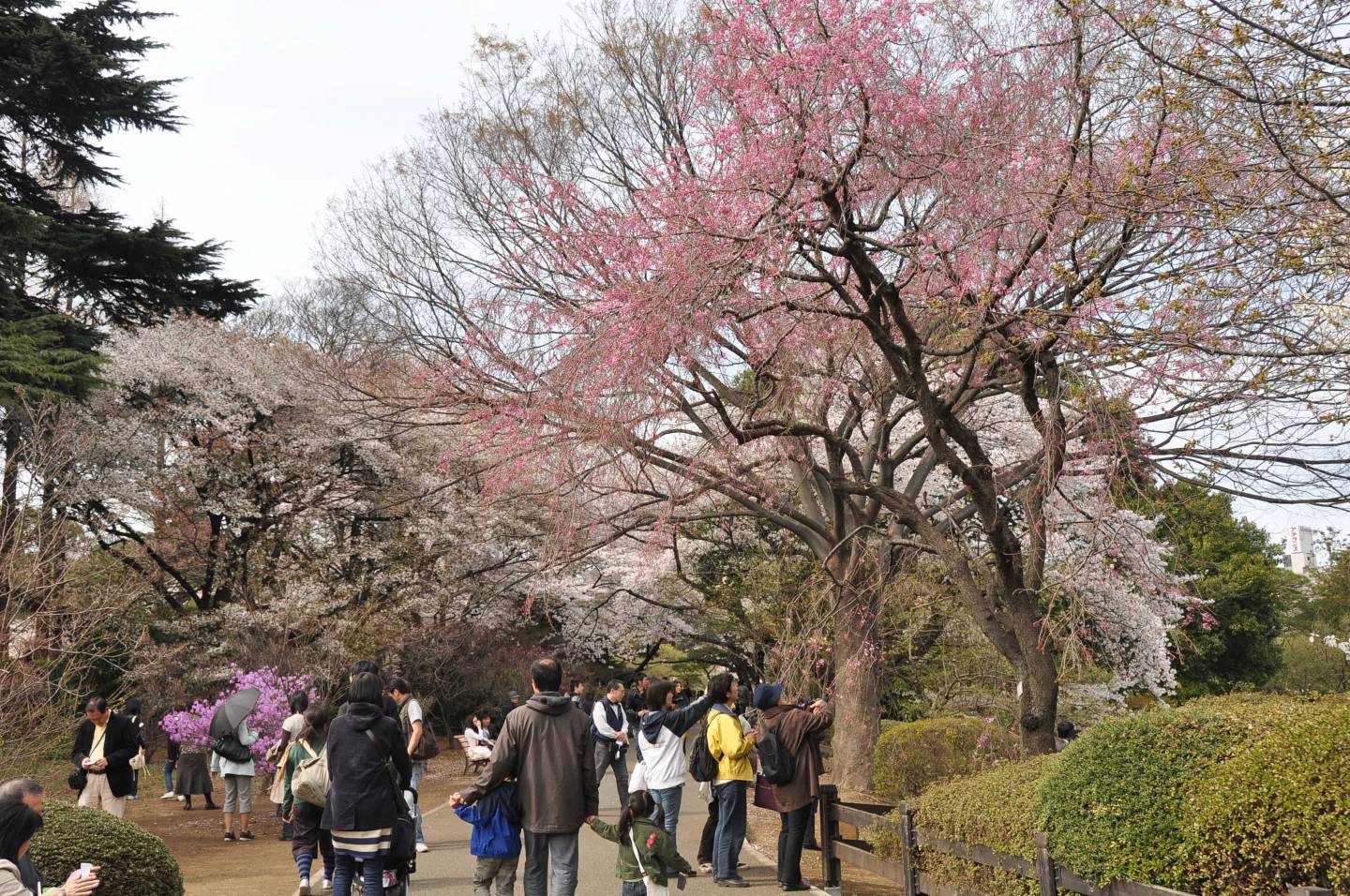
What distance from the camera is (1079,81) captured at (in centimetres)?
890

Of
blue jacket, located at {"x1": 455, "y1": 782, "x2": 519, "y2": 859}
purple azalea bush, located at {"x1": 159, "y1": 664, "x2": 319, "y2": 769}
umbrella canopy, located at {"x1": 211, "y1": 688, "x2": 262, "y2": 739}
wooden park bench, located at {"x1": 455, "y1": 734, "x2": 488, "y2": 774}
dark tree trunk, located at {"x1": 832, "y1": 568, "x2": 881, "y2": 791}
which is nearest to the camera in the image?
blue jacket, located at {"x1": 455, "y1": 782, "x2": 519, "y2": 859}

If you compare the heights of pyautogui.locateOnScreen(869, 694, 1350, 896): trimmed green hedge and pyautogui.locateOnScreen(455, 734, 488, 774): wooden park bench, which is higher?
pyautogui.locateOnScreen(869, 694, 1350, 896): trimmed green hedge

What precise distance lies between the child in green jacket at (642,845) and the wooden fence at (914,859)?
2.00 m

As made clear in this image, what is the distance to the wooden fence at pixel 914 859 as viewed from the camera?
20.2 ft

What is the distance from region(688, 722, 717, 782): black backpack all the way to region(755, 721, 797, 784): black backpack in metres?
0.54

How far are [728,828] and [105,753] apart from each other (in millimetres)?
5821

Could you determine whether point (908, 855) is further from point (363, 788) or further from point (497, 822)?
point (363, 788)

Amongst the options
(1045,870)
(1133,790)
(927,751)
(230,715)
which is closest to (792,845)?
(1045,870)

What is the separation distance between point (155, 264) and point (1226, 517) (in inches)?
1268

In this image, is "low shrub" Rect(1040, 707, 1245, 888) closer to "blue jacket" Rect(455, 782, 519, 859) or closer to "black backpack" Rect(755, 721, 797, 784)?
"blue jacket" Rect(455, 782, 519, 859)

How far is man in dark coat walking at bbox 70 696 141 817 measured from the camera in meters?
10.5

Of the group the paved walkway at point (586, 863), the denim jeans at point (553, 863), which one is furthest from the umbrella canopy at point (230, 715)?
the denim jeans at point (553, 863)

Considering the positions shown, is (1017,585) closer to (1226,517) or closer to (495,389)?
(495,389)

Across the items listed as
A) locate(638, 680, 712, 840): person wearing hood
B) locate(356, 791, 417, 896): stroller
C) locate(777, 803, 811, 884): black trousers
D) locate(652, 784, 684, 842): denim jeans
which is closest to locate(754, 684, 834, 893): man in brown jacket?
locate(777, 803, 811, 884): black trousers
